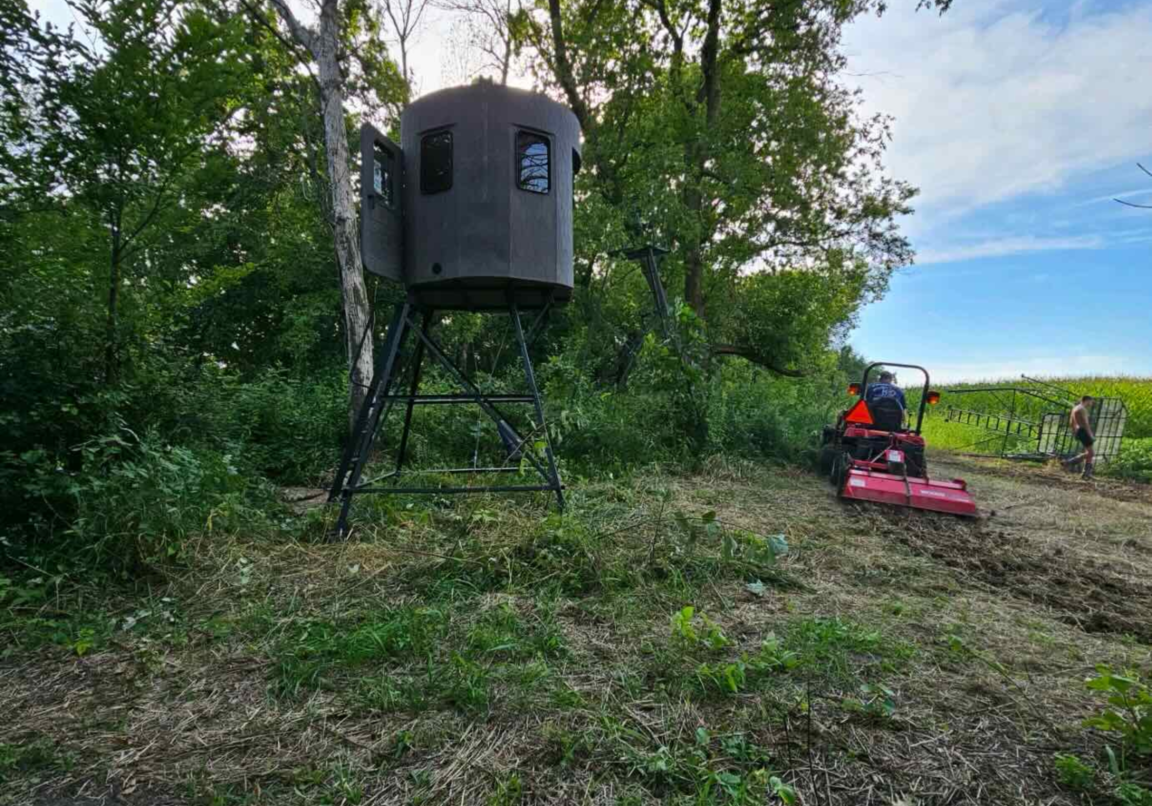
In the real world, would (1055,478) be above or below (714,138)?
below

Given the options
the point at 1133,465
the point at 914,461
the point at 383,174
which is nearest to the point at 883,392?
the point at 914,461

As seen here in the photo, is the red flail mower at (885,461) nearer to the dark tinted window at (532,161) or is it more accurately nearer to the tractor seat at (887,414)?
the tractor seat at (887,414)

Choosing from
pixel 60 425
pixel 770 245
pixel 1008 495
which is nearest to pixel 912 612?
pixel 60 425

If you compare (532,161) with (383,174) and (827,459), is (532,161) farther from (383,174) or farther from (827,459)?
(827,459)

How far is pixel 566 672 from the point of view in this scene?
2318 mm

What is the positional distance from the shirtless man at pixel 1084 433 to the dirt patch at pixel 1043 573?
702cm

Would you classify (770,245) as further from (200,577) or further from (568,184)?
(200,577)

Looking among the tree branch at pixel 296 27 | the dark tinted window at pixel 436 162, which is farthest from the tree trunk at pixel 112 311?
the tree branch at pixel 296 27

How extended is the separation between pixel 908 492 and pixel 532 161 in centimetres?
466

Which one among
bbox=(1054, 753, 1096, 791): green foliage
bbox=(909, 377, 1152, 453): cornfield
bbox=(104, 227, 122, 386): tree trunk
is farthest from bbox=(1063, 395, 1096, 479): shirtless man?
bbox=(104, 227, 122, 386): tree trunk

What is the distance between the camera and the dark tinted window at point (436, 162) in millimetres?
4125

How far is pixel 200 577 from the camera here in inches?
126

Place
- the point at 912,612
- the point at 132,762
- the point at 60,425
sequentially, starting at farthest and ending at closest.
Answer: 1. the point at 60,425
2. the point at 912,612
3. the point at 132,762

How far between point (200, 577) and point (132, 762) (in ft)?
4.98
